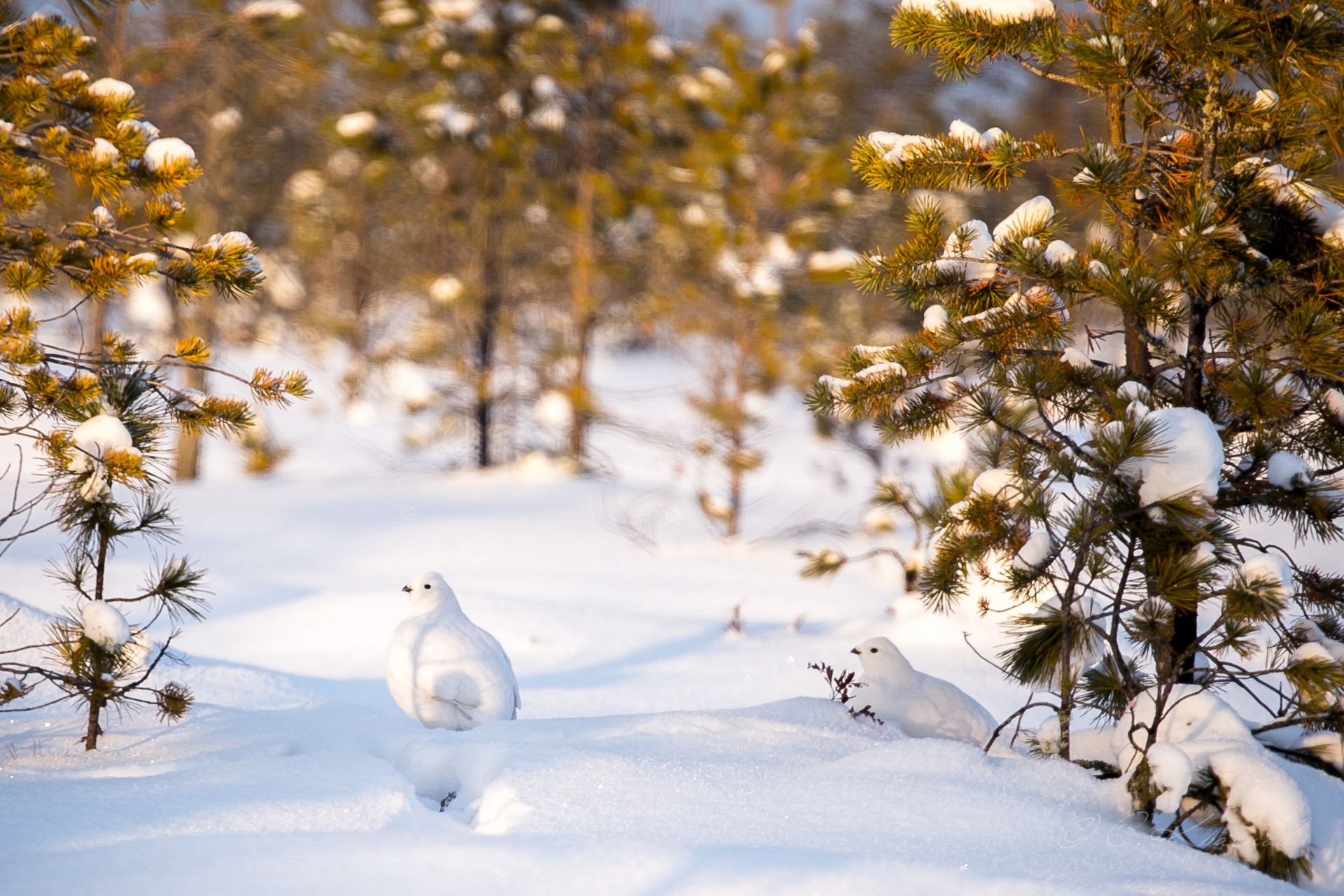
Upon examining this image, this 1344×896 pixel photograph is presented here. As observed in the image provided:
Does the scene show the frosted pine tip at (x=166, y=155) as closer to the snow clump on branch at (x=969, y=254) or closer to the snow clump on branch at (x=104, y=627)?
the snow clump on branch at (x=104, y=627)

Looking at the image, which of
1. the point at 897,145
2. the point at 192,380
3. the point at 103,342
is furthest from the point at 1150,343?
the point at 192,380

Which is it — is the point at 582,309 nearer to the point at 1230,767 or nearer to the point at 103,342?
the point at 103,342

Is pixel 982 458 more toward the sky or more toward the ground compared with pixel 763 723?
more toward the sky

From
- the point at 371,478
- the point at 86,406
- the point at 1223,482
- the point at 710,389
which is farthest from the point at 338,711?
the point at 371,478

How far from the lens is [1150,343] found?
2900 millimetres

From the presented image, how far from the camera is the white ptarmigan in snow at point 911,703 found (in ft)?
10.8

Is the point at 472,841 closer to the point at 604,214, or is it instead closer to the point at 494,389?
the point at 494,389

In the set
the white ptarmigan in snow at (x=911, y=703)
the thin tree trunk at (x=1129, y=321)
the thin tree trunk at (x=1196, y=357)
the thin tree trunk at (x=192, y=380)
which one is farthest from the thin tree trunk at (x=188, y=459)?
the thin tree trunk at (x=1196, y=357)

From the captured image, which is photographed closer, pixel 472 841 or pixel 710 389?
pixel 472 841

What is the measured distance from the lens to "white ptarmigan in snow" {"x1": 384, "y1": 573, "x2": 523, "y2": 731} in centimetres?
310

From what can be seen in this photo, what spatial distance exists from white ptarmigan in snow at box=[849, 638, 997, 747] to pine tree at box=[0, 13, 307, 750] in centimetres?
206

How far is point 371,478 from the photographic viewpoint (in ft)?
33.4

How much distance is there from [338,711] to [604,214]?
8.16m

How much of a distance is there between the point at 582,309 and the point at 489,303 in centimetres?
112
